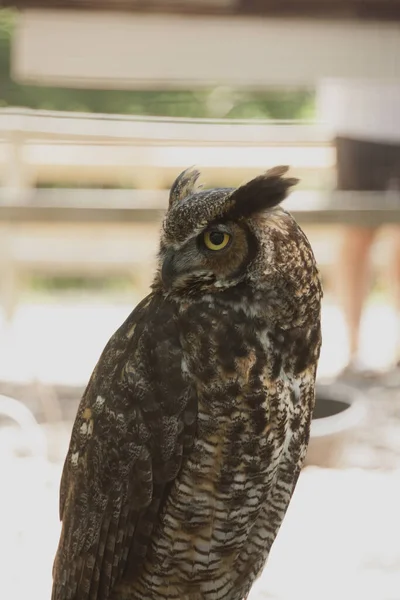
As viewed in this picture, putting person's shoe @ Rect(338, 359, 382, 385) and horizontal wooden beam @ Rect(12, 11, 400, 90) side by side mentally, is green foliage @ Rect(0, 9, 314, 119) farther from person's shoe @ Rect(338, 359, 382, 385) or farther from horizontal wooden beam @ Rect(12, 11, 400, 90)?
horizontal wooden beam @ Rect(12, 11, 400, 90)

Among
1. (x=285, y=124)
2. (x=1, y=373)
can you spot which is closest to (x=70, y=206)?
(x=1, y=373)

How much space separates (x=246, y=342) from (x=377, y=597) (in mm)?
914

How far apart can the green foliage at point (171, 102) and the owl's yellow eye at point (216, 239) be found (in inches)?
96.2

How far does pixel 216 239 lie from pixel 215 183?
6.23 ft

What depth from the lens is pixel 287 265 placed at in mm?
1028

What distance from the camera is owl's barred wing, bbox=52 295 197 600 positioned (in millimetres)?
1067

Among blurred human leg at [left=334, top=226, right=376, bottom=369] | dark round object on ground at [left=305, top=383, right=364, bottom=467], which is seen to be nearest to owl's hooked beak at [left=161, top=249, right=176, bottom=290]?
dark round object on ground at [left=305, top=383, right=364, bottom=467]

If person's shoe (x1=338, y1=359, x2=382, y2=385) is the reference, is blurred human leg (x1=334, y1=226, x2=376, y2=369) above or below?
above

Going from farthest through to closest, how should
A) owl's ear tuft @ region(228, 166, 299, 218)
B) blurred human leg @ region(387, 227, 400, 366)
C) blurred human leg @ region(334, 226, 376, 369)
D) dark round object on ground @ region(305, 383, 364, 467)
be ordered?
blurred human leg @ region(387, 227, 400, 366) < blurred human leg @ region(334, 226, 376, 369) < dark round object on ground @ region(305, 383, 364, 467) < owl's ear tuft @ region(228, 166, 299, 218)

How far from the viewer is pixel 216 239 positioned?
3.34ft

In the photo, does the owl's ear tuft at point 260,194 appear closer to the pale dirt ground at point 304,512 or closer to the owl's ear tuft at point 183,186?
the owl's ear tuft at point 183,186

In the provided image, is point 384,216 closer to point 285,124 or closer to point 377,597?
point 377,597

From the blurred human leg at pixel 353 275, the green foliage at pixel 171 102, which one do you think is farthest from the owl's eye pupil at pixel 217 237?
the green foliage at pixel 171 102

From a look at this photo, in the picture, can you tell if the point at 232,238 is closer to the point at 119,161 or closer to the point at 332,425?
the point at 332,425
